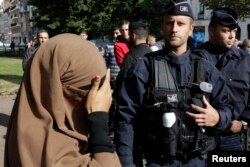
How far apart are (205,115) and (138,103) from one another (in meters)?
0.40

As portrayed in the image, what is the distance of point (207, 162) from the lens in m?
3.09

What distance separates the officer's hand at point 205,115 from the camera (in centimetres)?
274

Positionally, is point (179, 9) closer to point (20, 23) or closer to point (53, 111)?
point (53, 111)

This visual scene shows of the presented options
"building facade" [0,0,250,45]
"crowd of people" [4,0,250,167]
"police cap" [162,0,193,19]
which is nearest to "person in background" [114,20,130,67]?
"building facade" [0,0,250,45]

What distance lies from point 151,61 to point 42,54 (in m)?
1.07

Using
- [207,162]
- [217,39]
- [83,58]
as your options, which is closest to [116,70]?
[217,39]

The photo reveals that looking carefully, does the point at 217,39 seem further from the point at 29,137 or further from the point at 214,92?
the point at 29,137

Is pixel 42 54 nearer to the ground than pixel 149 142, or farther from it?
farther from it

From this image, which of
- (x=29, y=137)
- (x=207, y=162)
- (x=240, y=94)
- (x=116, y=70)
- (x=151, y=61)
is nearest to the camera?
(x=29, y=137)

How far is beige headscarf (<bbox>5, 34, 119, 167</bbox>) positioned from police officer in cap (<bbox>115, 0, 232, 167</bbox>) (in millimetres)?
906

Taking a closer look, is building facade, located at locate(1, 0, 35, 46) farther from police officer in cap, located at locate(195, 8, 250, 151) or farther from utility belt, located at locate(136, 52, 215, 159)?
utility belt, located at locate(136, 52, 215, 159)

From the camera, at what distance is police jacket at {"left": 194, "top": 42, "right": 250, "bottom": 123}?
139 inches

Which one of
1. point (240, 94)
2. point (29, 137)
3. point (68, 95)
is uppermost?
point (68, 95)

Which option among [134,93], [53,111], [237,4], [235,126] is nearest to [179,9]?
[134,93]
